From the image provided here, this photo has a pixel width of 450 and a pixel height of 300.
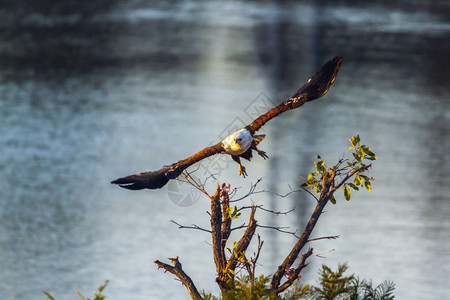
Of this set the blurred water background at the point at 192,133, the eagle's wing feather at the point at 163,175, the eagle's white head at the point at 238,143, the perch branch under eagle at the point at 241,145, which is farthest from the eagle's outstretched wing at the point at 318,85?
the blurred water background at the point at 192,133

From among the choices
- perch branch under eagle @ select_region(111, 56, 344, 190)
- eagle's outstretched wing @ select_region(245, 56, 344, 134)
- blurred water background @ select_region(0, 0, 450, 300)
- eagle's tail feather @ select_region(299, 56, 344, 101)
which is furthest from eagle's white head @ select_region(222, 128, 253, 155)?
blurred water background @ select_region(0, 0, 450, 300)

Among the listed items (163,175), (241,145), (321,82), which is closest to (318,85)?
(321,82)

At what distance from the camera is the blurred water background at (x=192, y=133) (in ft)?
50.3

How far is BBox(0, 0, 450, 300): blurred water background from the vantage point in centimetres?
1534

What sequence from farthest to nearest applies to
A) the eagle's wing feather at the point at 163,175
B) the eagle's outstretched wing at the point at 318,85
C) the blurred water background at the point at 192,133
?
the blurred water background at the point at 192,133 < the eagle's outstretched wing at the point at 318,85 < the eagle's wing feather at the point at 163,175

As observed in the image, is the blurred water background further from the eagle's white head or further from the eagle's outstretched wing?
the eagle's white head

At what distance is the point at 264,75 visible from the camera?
25.5 m

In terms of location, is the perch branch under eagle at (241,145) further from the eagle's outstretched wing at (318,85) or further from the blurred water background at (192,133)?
the blurred water background at (192,133)

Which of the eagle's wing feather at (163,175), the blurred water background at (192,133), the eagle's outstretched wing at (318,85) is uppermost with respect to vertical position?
the blurred water background at (192,133)

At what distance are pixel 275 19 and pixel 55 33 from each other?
27.4 feet

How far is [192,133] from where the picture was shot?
20656 mm

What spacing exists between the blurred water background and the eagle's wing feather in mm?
5782

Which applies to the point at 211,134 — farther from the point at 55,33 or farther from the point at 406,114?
the point at 55,33

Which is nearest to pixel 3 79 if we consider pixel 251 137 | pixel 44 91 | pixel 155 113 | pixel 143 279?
pixel 44 91
